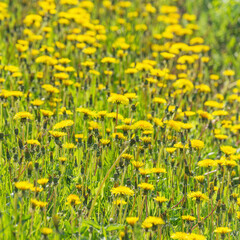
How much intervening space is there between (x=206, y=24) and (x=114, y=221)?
5565 mm

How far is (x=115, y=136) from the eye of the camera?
3006 mm

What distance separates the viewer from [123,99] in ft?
9.53

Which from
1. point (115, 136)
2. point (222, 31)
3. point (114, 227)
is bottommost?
point (114, 227)

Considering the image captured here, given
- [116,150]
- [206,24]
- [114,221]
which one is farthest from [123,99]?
[206,24]

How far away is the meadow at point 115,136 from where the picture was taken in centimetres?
235

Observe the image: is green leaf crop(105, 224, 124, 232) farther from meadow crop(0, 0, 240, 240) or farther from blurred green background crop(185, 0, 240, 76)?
blurred green background crop(185, 0, 240, 76)

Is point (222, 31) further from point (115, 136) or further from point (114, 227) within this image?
point (114, 227)

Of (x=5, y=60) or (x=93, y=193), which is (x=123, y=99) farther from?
(x=5, y=60)

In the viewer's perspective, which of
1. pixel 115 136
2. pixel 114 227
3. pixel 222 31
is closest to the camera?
pixel 114 227

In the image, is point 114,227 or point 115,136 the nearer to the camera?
point 114,227

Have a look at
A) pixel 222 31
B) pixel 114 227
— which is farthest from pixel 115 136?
pixel 222 31

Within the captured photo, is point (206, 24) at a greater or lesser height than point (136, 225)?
greater

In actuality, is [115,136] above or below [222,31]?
below

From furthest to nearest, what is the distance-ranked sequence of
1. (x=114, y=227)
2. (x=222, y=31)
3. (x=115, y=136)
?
(x=222, y=31) < (x=115, y=136) < (x=114, y=227)
